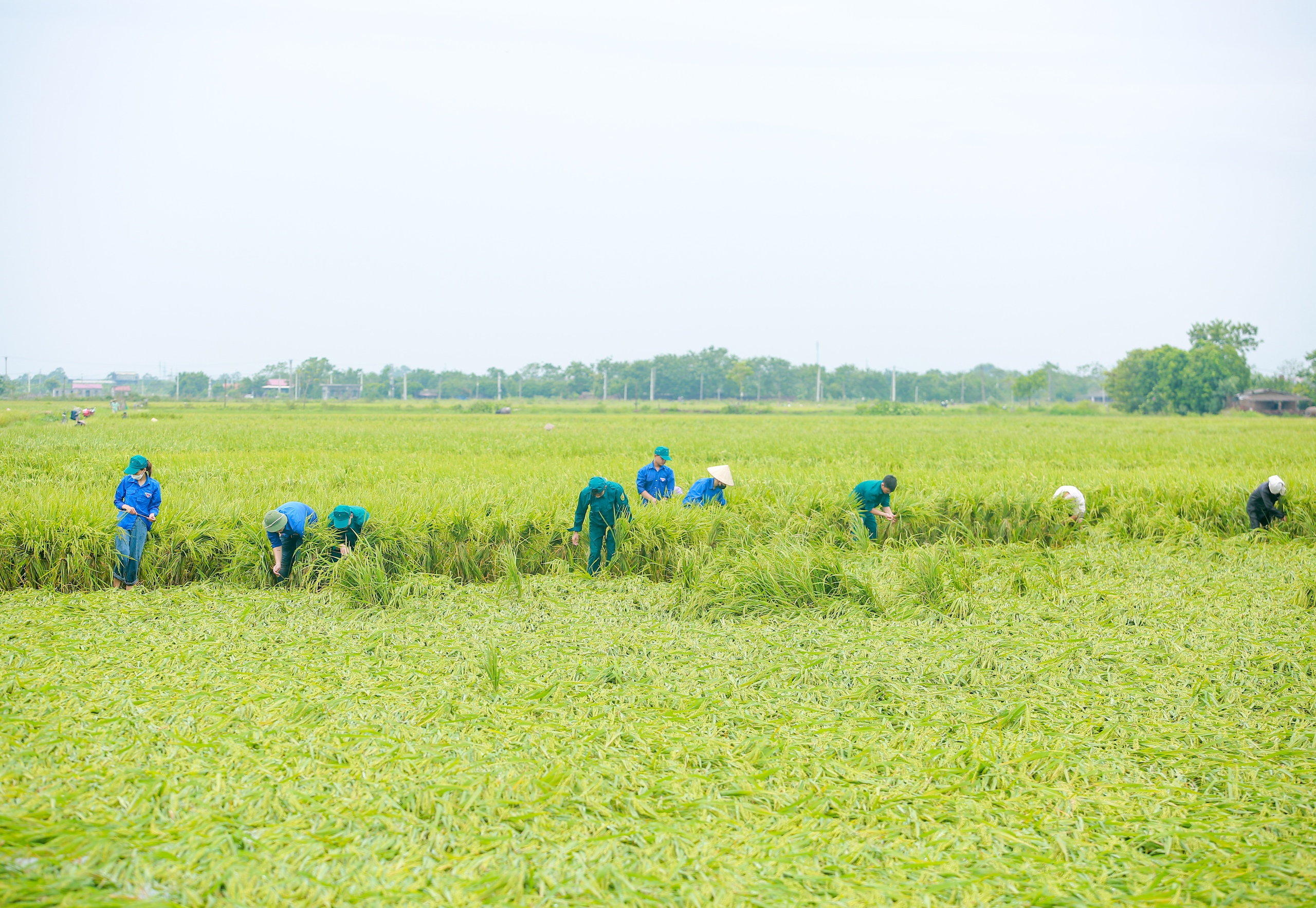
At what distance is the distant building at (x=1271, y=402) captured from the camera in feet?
191

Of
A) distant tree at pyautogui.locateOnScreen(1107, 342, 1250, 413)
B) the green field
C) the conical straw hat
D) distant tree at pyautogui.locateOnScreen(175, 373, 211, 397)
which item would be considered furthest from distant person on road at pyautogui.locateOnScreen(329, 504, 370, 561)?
distant tree at pyautogui.locateOnScreen(175, 373, 211, 397)

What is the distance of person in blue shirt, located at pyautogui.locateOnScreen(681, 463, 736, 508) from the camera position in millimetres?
8828

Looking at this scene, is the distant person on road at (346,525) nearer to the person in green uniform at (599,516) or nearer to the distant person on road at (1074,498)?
the person in green uniform at (599,516)

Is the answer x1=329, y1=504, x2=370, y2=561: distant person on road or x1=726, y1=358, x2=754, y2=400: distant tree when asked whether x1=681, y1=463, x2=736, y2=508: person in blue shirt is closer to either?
x1=329, y1=504, x2=370, y2=561: distant person on road

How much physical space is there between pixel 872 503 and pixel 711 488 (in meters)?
1.75

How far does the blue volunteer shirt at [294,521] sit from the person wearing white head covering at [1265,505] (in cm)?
1030

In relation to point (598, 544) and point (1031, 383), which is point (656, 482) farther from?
point (1031, 383)

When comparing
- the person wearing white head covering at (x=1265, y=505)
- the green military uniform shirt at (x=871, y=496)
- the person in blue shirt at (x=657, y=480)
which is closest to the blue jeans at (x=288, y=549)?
the person in blue shirt at (x=657, y=480)

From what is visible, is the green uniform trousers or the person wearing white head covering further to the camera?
the person wearing white head covering

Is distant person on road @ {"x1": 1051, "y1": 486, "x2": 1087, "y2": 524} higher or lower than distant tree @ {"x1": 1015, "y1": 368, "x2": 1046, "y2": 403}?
lower

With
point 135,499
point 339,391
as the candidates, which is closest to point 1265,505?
point 135,499

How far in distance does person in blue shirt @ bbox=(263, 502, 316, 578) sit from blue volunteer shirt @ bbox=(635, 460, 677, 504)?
139 inches

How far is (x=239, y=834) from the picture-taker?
9.34 feet

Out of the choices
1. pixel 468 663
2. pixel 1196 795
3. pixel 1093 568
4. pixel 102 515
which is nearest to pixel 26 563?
pixel 102 515
